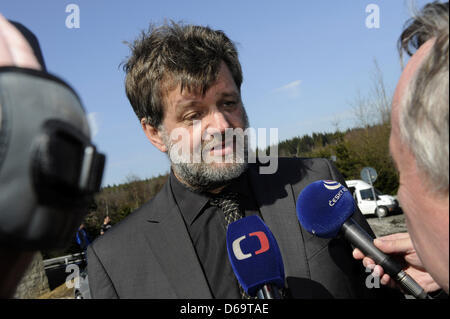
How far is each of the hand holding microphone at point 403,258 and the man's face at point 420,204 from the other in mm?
418

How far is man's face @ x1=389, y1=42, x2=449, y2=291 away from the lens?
2.79 feet

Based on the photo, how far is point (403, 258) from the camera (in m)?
1.45

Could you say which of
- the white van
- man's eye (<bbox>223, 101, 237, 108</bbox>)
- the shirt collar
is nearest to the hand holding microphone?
the shirt collar

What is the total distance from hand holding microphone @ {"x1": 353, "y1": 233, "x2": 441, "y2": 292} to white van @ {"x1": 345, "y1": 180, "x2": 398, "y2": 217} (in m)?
16.7

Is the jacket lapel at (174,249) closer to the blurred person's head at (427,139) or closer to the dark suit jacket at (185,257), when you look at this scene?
the dark suit jacket at (185,257)

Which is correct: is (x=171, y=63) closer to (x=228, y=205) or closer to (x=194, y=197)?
(x=194, y=197)

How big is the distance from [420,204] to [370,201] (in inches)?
722

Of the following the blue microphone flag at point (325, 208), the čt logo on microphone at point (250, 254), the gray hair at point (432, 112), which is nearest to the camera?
the gray hair at point (432, 112)

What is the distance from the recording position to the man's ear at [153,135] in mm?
2510

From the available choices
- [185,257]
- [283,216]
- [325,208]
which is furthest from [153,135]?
[325,208]
